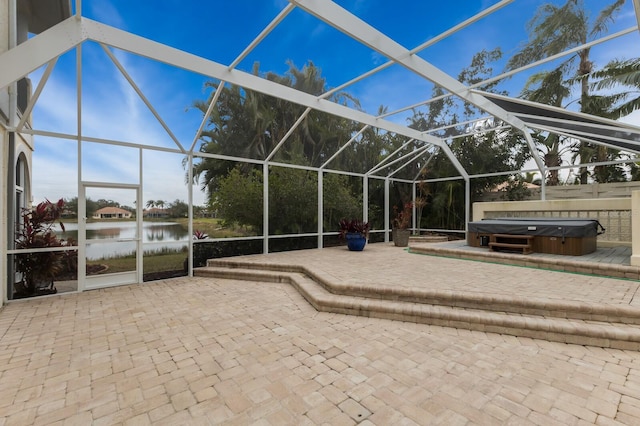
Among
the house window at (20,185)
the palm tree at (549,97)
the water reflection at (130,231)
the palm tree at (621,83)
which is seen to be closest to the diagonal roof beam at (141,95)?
the water reflection at (130,231)

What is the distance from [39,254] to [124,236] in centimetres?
130

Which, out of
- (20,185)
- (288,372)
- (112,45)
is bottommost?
(288,372)

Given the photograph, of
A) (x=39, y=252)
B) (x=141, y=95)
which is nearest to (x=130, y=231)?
(x=39, y=252)

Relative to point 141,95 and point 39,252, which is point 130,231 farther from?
point 141,95

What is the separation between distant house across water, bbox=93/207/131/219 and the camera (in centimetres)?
577

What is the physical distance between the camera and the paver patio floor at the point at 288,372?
2.06 meters

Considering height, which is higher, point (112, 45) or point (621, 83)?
point (621, 83)

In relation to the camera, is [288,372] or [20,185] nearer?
[288,372]

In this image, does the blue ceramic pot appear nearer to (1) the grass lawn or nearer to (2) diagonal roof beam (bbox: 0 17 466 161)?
(1) the grass lawn

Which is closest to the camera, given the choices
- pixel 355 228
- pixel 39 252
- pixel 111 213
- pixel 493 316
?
pixel 493 316

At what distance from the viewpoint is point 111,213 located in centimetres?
592

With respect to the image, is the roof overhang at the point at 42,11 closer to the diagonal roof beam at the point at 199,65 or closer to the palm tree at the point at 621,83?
the diagonal roof beam at the point at 199,65

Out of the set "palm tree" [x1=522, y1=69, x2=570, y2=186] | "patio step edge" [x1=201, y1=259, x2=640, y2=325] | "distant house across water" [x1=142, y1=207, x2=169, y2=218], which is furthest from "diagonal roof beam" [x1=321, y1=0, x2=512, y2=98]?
"palm tree" [x1=522, y1=69, x2=570, y2=186]

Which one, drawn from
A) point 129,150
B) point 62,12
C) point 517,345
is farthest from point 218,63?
point 517,345
